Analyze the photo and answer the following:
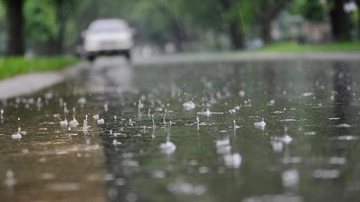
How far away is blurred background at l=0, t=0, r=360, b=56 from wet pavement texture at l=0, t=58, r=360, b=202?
21342 millimetres

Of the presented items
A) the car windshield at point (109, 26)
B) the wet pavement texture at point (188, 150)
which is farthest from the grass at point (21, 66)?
the car windshield at point (109, 26)

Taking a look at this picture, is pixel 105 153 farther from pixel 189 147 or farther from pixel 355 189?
pixel 355 189

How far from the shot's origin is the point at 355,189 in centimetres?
461

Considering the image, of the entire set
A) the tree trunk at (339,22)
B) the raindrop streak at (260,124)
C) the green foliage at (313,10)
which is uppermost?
the green foliage at (313,10)

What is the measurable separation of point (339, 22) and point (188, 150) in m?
32.6

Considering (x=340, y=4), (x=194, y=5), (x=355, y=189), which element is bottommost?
(x=355, y=189)

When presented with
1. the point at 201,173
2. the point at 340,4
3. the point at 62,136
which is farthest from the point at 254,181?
the point at 340,4

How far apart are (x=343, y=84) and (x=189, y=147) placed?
8.37 m

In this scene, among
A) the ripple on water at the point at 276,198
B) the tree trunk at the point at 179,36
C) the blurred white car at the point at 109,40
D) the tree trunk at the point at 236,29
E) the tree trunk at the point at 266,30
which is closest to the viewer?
the ripple on water at the point at 276,198

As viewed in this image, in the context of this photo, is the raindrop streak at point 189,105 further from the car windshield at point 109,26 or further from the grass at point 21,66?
the car windshield at point 109,26

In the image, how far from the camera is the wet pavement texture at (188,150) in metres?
4.79

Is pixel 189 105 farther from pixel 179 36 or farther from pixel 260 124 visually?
pixel 179 36

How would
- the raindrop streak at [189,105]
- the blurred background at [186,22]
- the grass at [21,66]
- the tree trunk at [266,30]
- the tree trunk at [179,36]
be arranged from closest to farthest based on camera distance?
the raindrop streak at [189,105]
the grass at [21,66]
the blurred background at [186,22]
the tree trunk at [266,30]
the tree trunk at [179,36]

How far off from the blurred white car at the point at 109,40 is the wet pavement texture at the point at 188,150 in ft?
89.2
